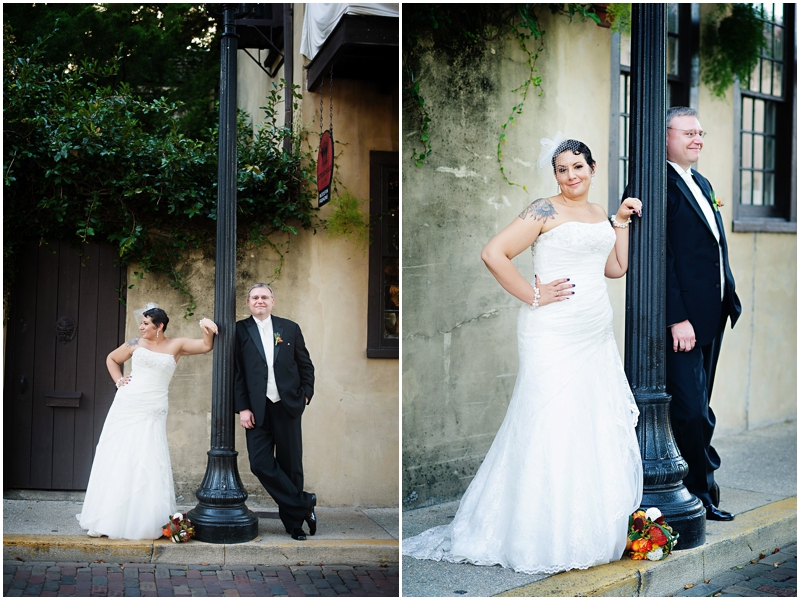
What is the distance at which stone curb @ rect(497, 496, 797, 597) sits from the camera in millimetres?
3846

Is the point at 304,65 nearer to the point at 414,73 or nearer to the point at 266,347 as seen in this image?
the point at 414,73

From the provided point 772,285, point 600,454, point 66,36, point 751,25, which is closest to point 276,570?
point 600,454

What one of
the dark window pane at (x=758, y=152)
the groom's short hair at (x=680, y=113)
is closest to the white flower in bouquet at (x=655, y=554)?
the groom's short hair at (x=680, y=113)

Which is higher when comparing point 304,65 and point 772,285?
point 304,65

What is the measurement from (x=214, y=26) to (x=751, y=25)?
18.9 feet

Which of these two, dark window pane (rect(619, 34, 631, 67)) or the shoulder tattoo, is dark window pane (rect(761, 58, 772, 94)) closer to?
dark window pane (rect(619, 34, 631, 67))

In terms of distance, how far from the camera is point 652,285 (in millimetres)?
4449

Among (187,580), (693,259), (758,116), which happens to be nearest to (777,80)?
(758,116)

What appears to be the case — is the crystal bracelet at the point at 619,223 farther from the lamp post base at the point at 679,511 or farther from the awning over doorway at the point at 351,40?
the awning over doorway at the point at 351,40

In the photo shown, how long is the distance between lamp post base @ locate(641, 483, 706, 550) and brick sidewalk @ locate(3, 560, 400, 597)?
147cm

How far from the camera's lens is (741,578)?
14.9 ft

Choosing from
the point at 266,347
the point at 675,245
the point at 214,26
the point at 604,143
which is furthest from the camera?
the point at 214,26

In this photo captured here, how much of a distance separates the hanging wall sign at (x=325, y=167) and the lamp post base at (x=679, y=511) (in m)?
2.86

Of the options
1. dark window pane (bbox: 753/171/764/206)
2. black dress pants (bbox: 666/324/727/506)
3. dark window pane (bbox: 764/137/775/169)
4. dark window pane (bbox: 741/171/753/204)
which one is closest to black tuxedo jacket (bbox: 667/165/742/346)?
black dress pants (bbox: 666/324/727/506)
